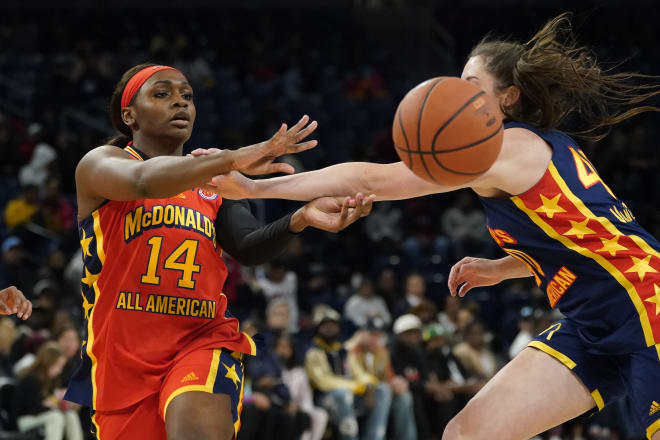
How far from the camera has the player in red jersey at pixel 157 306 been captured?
3.91 metres

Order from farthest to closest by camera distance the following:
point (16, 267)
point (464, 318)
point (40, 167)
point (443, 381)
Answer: point (40, 167) < point (464, 318) < point (16, 267) < point (443, 381)

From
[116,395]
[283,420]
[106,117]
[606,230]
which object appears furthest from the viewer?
[106,117]

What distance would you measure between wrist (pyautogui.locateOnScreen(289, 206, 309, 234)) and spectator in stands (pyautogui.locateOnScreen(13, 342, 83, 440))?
200 inches

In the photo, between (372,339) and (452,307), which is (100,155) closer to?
(372,339)

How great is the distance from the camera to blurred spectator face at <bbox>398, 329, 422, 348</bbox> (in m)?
10.4

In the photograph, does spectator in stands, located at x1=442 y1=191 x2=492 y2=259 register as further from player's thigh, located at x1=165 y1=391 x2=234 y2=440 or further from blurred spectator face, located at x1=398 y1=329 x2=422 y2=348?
player's thigh, located at x1=165 y1=391 x2=234 y2=440

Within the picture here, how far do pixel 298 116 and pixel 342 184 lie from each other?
1206 cm

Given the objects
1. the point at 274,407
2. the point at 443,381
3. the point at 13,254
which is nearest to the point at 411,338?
the point at 443,381

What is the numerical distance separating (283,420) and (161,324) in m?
5.41

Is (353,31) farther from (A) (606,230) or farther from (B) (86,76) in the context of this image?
(A) (606,230)

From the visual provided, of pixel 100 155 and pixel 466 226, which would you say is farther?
pixel 466 226

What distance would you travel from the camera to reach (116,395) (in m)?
4.00

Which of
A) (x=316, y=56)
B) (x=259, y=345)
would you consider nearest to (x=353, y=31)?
(x=316, y=56)

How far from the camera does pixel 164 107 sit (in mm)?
4285
